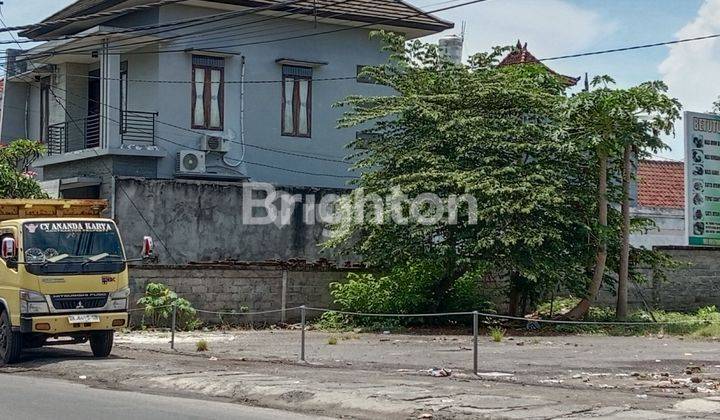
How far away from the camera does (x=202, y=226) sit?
101 feet

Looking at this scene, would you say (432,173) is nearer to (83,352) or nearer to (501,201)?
(501,201)

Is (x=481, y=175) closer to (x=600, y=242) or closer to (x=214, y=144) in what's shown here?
(x=600, y=242)

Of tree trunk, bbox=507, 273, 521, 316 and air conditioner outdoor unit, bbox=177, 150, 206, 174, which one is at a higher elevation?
air conditioner outdoor unit, bbox=177, 150, 206, 174

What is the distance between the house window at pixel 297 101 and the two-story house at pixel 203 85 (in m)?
0.03

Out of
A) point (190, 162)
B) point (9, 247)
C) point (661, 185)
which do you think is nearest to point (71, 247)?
point (9, 247)

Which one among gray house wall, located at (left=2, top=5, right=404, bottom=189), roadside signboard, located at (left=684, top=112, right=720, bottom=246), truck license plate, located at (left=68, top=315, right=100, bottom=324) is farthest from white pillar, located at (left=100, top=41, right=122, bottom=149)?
roadside signboard, located at (left=684, top=112, right=720, bottom=246)

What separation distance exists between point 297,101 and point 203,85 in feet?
11.1

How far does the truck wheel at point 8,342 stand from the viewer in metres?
18.3

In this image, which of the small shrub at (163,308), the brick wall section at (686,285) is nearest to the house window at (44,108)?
the small shrub at (163,308)

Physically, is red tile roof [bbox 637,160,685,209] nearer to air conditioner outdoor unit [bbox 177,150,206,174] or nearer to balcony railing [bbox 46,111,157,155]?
air conditioner outdoor unit [bbox 177,150,206,174]

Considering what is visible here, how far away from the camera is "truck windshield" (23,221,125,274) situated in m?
18.3

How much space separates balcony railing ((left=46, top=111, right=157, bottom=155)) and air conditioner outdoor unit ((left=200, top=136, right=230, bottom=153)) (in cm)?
156

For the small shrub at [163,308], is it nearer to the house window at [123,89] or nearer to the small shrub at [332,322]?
the small shrub at [332,322]

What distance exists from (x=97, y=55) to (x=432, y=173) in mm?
14040
